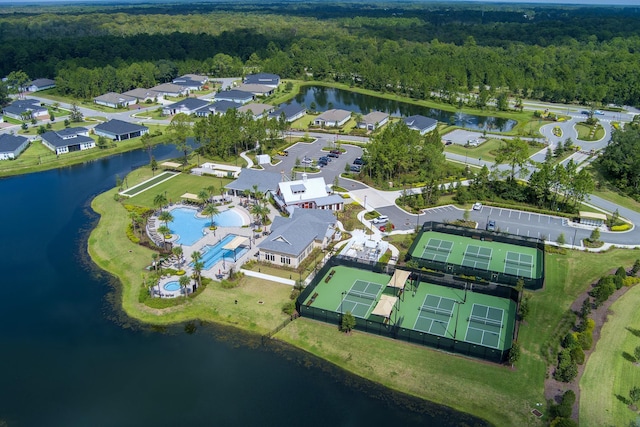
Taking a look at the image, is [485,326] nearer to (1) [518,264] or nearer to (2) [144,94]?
(1) [518,264]

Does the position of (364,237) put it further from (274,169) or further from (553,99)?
(553,99)

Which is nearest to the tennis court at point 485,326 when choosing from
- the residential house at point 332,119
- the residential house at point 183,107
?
the residential house at point 332,119

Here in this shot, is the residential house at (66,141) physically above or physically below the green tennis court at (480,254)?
below

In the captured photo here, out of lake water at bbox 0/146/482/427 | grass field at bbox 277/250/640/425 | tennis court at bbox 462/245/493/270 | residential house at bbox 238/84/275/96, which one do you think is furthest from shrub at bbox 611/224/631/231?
residential house at bbox 238/84/275/96

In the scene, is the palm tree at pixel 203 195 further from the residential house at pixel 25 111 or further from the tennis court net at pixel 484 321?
the residential house at pixel 25 111

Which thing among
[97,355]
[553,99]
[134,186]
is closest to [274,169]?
[134,186]

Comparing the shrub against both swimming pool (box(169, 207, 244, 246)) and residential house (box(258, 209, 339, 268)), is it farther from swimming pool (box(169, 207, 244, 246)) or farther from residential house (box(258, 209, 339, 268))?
swimming pool (box(169, 207, 244, 246))
